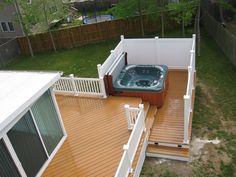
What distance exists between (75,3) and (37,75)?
2150cm

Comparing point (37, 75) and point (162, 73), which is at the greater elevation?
point (37, 75)

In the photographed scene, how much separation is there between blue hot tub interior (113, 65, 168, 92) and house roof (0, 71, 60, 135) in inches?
136

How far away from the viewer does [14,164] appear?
5.53m

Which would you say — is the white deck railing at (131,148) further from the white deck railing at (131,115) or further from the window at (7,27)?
the window at (7,27)

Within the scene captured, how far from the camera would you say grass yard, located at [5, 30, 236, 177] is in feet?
22.9

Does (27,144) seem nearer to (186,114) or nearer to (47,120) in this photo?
(47,120)

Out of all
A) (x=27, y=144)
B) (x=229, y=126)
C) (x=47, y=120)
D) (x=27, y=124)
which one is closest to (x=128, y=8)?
(x=229, y=126)

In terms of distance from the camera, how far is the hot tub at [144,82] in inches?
345

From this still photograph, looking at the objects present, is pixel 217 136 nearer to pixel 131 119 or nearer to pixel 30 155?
pixel 131 119

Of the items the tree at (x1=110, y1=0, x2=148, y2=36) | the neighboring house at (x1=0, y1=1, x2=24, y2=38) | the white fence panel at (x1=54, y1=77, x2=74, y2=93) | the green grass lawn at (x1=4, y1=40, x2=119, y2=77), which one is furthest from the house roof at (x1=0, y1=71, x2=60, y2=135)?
the neighboring house at (x1=0, y1=1, x2=24, y2=38)

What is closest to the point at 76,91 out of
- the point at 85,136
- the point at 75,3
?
the point at 85,136

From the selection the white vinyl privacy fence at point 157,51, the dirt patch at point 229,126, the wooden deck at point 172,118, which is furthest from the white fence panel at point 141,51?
the dirt patch at point 229,126

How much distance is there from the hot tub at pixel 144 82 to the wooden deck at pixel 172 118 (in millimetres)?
332

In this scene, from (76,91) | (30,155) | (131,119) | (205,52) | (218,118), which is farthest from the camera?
(205,52)
